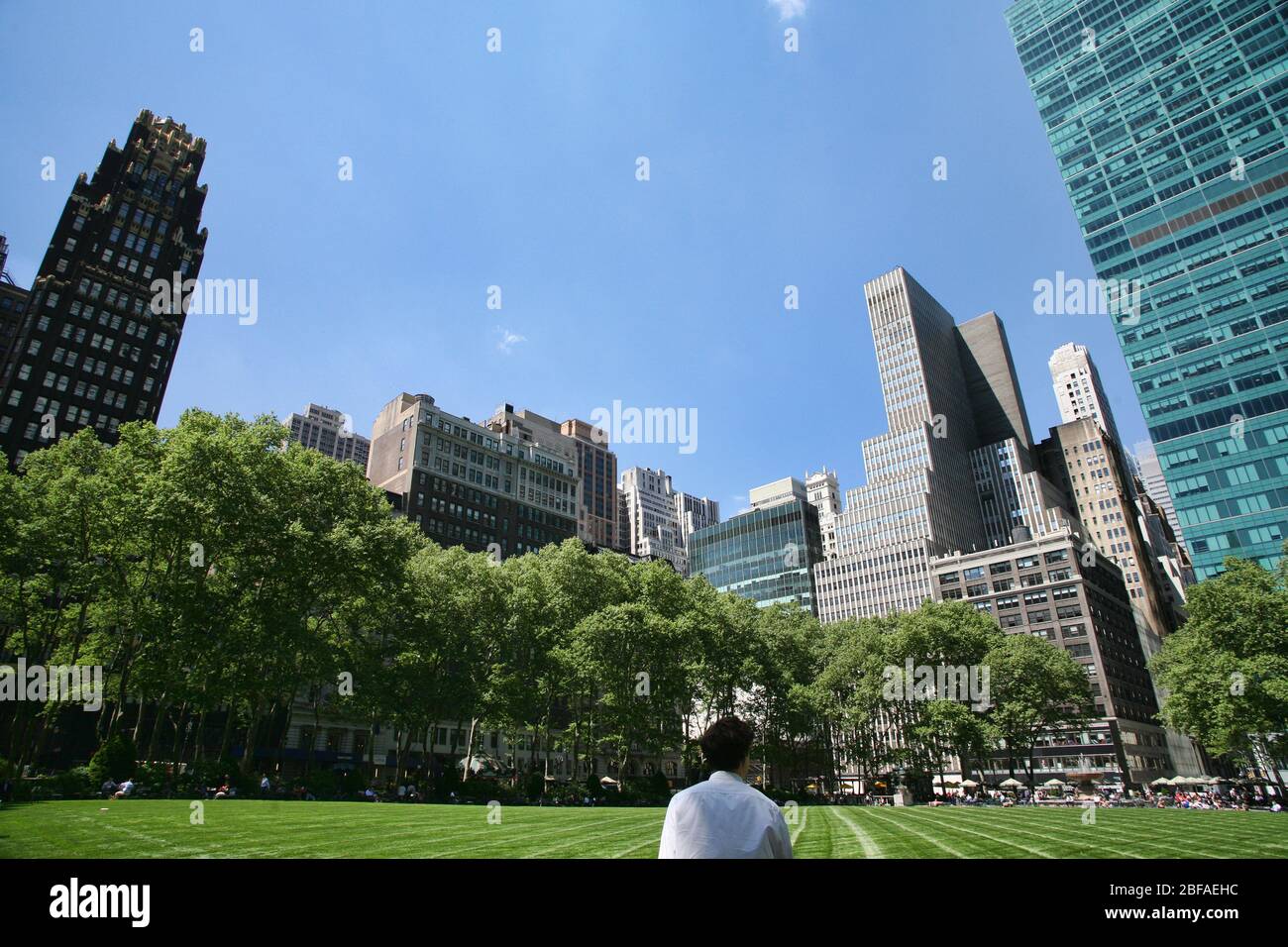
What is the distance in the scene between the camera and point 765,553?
16138 centimetres

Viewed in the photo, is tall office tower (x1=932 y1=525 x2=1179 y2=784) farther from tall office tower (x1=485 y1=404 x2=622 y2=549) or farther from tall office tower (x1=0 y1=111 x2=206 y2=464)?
tall office tower (x1=0 y1=111 x2=206 y2=464)

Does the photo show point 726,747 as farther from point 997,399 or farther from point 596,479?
point 997,399

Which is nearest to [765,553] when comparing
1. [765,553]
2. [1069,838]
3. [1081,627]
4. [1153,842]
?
[765,553]

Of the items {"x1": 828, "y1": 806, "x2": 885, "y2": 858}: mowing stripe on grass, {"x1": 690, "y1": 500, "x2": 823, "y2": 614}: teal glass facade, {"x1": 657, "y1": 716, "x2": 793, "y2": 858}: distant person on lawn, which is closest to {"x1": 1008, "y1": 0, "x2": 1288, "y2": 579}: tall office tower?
{"x1": 690, "y1": 500, "x2": 823, "y2": 614}: teal glass facade

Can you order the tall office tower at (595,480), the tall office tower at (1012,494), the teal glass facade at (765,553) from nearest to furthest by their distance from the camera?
the teal glass facade at (765,553), the tall office tower at (1012,494), the tall office tower at (595,480)

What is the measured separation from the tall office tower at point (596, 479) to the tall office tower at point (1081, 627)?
84.3 m

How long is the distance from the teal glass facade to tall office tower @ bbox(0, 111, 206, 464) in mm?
116823

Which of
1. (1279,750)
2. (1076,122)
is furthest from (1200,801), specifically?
(1076,122)

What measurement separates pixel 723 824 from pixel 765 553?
529 feet

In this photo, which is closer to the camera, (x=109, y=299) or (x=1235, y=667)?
(x=1235, y=667)

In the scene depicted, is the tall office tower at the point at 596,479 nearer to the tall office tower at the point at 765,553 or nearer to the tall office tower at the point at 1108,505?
the tall office tower at the point at 765,553

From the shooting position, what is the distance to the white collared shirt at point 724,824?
355 centimetres

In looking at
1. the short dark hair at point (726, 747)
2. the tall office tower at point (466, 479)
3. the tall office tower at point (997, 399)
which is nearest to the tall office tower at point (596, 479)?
the tall office tower at point (466, 479)
